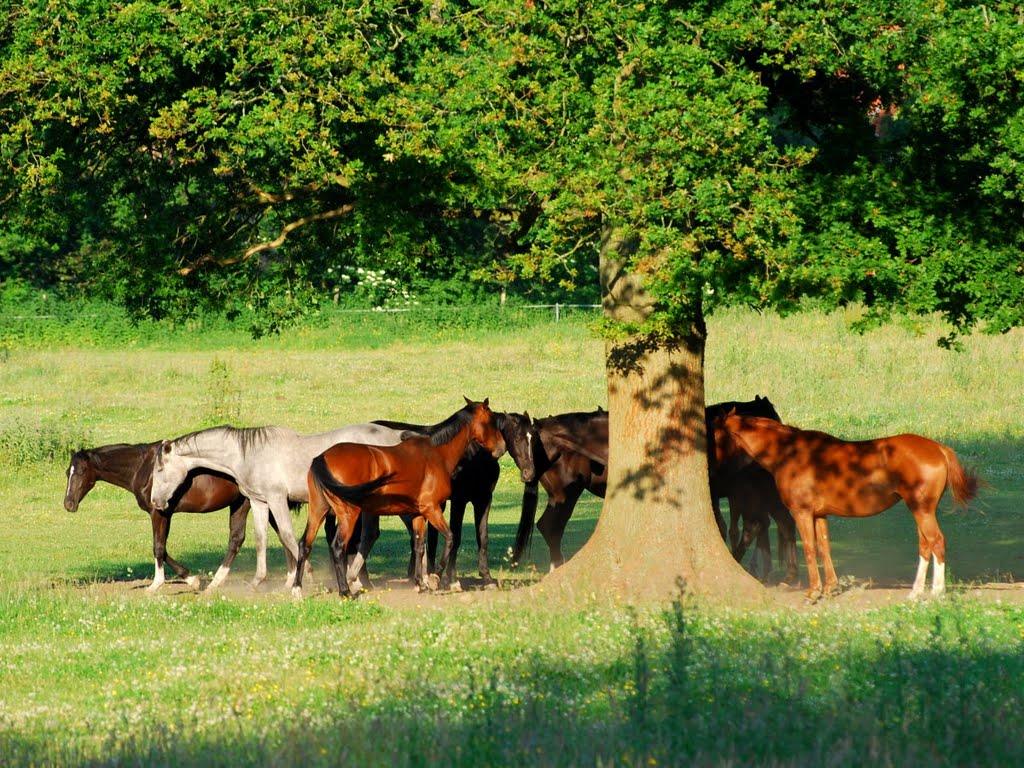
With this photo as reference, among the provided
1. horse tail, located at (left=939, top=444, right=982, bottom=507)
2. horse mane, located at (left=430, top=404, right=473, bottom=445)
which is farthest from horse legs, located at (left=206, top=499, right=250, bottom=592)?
horse tail, located at (left=939, top=444, right=982, bottom=507)

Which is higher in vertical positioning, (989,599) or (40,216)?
(40,216)

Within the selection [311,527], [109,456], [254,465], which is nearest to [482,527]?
[311,527]

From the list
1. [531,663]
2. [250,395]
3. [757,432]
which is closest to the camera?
[531,663]

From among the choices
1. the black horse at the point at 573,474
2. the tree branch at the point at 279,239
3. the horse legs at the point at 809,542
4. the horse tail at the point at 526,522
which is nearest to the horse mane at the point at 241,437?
the tree branch at the point at 279,239

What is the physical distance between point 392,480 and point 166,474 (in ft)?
9.81

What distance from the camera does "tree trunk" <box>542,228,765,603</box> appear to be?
15.4 metres

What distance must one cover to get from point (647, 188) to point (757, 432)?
13.1 ft

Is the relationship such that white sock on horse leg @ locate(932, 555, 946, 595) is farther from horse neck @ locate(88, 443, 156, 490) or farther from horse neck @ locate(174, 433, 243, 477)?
horse neck @ locate(88, 443, 156, 490)

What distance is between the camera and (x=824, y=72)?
15148 millimetres

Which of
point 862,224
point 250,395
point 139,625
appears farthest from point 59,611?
point 250,395

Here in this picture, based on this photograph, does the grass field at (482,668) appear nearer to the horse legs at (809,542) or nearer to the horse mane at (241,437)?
the horse legs at (809,542)

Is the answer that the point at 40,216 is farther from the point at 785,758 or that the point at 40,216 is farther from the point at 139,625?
the point at 785,758

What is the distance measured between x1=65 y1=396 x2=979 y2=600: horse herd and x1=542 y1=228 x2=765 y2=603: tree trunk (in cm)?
108

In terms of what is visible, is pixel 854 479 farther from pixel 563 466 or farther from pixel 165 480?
pixel 165 480
